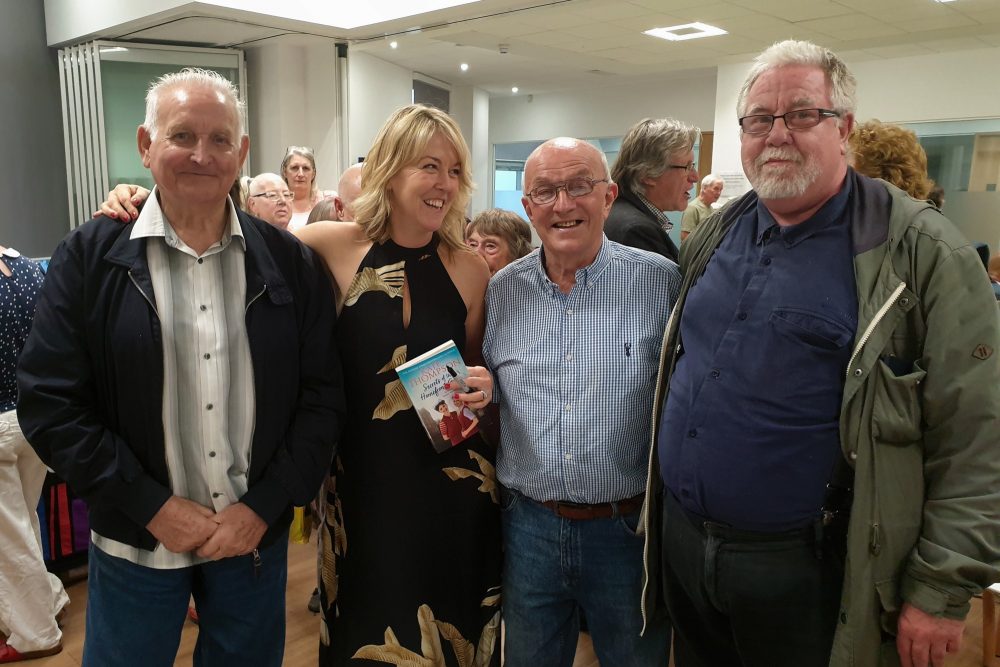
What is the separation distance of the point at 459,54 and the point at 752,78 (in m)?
8.11

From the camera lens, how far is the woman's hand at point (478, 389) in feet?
5.92

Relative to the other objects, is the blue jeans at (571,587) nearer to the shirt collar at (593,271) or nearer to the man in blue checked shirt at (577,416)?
the man in blue checked shirt at (577,416)

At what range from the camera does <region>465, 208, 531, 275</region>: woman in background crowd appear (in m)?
3.04

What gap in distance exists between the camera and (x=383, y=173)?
1.93m

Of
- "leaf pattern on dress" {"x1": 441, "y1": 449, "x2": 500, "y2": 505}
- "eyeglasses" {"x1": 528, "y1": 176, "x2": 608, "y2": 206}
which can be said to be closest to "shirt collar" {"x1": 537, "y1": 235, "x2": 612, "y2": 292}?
"eyeglasses" {"x1": 528, "y1": 176, "x2": 608, "y2": 206}

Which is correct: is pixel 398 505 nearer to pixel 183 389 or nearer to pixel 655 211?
Result: pixel 183 389

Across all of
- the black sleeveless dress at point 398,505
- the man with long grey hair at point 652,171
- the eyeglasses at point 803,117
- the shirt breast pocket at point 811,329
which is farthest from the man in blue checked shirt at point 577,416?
the man with long grey hair at point 652,171

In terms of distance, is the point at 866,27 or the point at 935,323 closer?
the point at 935,323

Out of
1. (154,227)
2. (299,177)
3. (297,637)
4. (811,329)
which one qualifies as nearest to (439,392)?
(154,227)

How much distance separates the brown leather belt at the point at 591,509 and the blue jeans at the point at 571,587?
16 mm

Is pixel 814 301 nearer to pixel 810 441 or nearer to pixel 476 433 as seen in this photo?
pixel 810 441

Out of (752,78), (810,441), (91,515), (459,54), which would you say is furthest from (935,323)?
(459,54)

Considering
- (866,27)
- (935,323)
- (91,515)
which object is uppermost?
(866,27)

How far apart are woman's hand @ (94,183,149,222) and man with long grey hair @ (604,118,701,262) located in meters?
1.66
